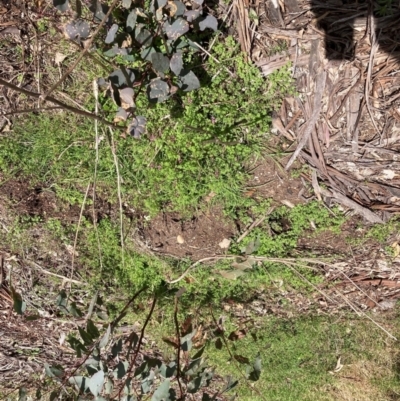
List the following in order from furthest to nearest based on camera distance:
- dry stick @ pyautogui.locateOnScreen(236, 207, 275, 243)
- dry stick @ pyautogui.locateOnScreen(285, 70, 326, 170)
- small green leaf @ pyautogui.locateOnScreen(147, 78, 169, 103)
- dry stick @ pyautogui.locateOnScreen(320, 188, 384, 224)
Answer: dry stick @ pyautogui.locateOnScreen(236, 207, 275, 243) → dry stick @ pyautogui.locateOnScreen(320, 188, 384, 224) → dry stick @ pyautogui.locateOnScreen(285, 70, 326, 170) → small green leaf @ pyautogui.locateOnScreen(147, 78, 169, 103)

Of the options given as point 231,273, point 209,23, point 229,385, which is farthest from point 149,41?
point 229,385

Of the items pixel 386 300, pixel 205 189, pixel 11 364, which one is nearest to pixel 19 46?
pixel 205 189

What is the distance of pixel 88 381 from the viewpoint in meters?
2.22

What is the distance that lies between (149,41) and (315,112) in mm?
1142

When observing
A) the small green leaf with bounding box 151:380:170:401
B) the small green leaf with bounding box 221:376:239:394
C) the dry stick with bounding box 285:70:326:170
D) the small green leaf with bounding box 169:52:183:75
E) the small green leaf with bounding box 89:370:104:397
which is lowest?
the small green leaf with bounding box 221:376:239:394

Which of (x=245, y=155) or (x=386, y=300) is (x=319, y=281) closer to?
(x=386, y=300)

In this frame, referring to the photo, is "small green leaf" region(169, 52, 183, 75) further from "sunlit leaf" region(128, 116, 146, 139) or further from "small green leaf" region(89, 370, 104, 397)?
"small green leaf" region(89, 370, 104, 397)

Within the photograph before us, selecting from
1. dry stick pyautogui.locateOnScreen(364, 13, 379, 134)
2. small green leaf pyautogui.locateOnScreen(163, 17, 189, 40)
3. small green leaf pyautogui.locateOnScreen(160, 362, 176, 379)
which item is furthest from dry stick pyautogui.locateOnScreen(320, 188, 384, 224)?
small green leaf pyautogui.locateOnScreen(160, 362, 176, 379)

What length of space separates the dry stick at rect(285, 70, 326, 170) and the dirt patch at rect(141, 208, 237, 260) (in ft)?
2.14

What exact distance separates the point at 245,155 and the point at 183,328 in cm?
130

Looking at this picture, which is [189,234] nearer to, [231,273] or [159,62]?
[231,273]

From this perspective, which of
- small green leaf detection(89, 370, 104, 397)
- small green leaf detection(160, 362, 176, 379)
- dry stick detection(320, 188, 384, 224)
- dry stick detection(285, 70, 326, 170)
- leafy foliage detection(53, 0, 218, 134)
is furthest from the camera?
dry stick detection(320, 188, 384, 224)

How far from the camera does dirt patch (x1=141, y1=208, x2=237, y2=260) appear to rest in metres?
3.29

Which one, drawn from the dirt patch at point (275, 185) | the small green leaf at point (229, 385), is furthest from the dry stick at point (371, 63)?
the small green leaf at point (229, 385)
